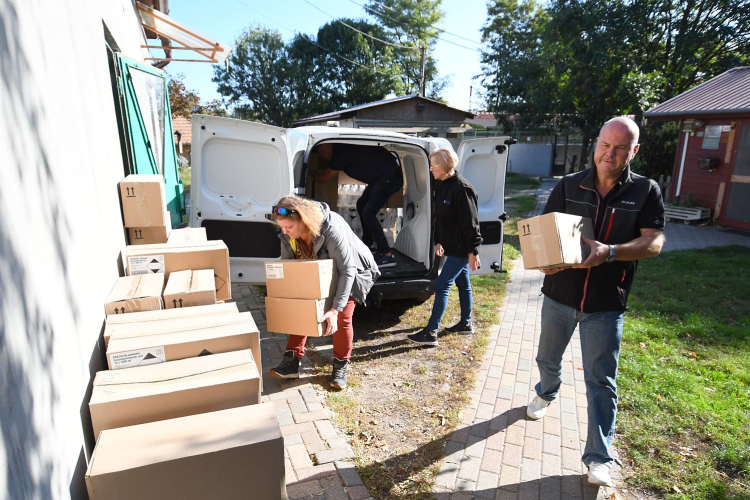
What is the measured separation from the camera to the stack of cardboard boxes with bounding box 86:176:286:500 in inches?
60.9

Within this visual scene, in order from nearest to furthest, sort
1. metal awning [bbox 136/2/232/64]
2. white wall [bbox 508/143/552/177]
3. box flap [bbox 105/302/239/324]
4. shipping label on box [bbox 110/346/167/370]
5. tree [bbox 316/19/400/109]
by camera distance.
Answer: shipping label on box [bbox 110/346/167/370]
box flap [bbox 105/302/239/324]
metal awning [bbox 136/2/232/64]
white wall [bbox 508/143/552/177]
tree [bbox 316/19/400/109]

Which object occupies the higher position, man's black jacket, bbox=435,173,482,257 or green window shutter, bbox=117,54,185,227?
green window shutter, bbox=117,54,185,227

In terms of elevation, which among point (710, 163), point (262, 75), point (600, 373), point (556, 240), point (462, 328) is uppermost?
point (262, 75)

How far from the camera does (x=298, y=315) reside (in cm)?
338

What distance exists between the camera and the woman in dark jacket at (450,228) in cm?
418

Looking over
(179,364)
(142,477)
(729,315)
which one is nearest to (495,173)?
(729,315)

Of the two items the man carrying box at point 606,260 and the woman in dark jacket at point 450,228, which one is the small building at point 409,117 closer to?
the woman in dark jacket at point 450,228

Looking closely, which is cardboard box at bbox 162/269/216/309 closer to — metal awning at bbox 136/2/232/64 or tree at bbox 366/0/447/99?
metal awning at bbox 136/2/232/64

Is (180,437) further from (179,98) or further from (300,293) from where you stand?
(179,98)

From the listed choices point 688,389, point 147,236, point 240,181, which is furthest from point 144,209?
point 688,389

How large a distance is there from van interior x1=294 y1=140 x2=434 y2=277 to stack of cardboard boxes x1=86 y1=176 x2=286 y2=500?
222cm

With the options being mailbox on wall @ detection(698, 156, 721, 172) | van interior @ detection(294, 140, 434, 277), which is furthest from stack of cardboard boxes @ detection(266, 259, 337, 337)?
mailbox on wall @ detection(698, 156, 721, 172)

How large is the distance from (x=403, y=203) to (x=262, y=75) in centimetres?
3377

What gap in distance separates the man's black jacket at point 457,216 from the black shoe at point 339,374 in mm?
1467
